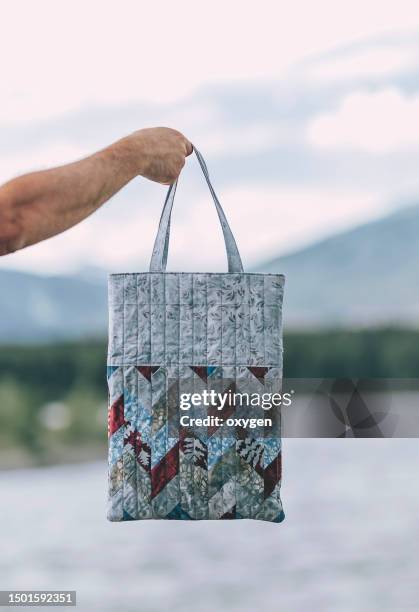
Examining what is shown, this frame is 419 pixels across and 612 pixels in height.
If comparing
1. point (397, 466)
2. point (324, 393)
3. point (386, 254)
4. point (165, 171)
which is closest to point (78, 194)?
point (165, 171)

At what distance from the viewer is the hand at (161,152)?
77.1 inches

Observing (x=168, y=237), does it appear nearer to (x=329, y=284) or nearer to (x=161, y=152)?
(x=161, y=152)

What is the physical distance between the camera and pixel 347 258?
3381 inches

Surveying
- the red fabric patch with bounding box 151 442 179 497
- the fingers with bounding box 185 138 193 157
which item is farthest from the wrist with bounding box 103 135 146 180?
the red fabric patch with bounding box 151 442 179 497

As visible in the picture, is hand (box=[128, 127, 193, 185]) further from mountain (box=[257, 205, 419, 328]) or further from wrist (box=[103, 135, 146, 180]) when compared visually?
mountain (box=[257, 205, 419, 328])

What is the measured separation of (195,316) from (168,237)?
180mm

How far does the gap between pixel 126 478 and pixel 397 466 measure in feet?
49.1

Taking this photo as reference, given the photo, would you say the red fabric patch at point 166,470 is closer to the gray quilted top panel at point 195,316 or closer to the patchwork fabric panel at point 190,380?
the patchwork fabric panel at point 190,380

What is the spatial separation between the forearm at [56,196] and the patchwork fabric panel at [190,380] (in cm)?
35

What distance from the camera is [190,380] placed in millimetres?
2209

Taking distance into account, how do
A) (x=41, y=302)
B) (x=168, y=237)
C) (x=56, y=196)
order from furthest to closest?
(x=41, y=302), (x=168, y=237), (x=56, y=196)

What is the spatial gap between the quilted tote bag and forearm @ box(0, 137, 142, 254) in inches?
11.9

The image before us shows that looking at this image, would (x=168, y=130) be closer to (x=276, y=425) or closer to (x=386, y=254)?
(x=276, y=425)

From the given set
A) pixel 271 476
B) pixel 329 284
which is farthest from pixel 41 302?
pixel 271 476
